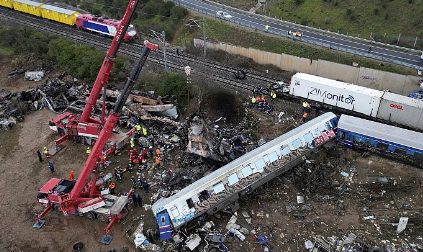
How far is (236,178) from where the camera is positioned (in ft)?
69.9

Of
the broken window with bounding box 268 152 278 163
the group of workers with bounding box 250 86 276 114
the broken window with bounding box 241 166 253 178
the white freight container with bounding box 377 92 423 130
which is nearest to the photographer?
the broken window with bounding box 241 166 253 178

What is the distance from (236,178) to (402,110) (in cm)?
1431

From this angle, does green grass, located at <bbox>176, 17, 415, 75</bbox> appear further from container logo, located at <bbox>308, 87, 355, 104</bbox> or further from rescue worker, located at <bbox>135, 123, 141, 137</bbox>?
rescue worker, located at <bbox>135, 123, 141, 137</bbox>

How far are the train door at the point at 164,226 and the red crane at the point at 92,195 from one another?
9.17 ft

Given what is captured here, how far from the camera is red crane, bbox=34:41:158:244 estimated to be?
803 inches

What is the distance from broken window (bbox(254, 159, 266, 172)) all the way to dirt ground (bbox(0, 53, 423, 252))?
61.4 inches

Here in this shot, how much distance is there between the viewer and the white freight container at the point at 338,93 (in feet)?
93.3

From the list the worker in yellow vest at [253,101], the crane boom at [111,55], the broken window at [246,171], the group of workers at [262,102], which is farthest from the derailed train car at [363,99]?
the crane boom at [111,55]

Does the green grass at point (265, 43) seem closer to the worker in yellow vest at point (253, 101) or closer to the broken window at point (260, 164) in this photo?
the worker in yellow vest at point (253, 101)

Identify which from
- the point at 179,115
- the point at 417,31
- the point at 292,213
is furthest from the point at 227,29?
the point at 292,213

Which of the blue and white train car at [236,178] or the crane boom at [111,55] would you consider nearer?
the blue and white train car at [236,178]

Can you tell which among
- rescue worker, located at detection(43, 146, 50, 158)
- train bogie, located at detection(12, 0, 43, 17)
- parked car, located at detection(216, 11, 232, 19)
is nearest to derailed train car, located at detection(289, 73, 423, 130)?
parked car, located at detection(216, 11, 232, 19)

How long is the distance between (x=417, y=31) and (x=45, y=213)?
3980 centimetres

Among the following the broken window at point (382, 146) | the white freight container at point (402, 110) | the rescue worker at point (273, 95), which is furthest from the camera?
the rescue worker at point (273, 95)
